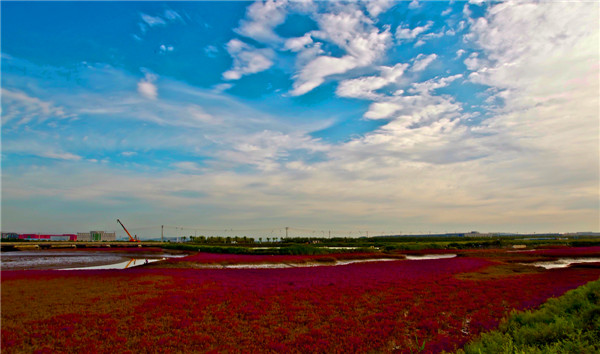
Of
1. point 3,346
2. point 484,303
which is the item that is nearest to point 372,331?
point 484,303

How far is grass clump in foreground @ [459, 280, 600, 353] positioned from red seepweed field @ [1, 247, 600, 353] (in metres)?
1.54

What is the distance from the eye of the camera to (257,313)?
15.7m

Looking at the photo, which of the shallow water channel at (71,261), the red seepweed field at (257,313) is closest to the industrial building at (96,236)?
the shallow water channel at (71,261)

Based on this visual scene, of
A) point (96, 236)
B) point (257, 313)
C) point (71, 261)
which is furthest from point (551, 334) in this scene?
point (96, 236)

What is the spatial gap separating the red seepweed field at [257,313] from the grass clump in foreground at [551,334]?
154 cm

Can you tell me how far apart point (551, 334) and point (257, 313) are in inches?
452

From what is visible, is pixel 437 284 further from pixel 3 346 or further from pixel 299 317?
pixel 3 346

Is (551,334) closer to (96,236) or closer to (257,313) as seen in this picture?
(257,313)

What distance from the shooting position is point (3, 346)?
11266 mm

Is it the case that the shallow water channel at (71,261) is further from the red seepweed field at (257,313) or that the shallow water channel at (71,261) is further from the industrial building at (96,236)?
the industrial building at (96,236)

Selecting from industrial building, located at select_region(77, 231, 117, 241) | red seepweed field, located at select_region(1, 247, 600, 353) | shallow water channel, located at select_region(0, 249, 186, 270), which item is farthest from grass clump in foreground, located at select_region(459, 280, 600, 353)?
industrial building, located at select_region(77, 231, 117, 241)

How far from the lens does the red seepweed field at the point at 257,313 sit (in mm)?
11547

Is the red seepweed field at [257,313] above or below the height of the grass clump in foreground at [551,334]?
below

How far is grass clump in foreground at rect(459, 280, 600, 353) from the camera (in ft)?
27.3
